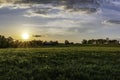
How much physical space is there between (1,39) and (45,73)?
88.5 m

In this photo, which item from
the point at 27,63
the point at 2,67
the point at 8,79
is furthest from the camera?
the point at 27,63

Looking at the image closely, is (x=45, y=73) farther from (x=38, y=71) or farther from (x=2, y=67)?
(x=2, y=67)

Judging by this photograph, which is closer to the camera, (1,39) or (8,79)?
(8,79)

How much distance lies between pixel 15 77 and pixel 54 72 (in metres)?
3.56

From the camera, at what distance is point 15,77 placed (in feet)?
88.2

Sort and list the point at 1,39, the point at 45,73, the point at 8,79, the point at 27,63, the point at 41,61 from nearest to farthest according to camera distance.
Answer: the point at 8,79, the point at 45,73, the point at 27,63, the point at 41,61, the point at 1,39

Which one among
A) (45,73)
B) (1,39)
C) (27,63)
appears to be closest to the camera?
(45,73)

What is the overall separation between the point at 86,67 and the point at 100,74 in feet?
9.62

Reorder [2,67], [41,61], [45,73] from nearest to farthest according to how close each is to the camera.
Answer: [45,73], [2,67], [41,61]

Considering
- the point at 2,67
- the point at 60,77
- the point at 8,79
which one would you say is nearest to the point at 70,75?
the point at 60,77

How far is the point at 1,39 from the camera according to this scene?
4503 inches

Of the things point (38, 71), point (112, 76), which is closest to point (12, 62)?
point (38, 71)

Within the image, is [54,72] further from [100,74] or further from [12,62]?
[12,62]

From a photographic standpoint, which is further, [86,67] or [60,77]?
[86,67]
